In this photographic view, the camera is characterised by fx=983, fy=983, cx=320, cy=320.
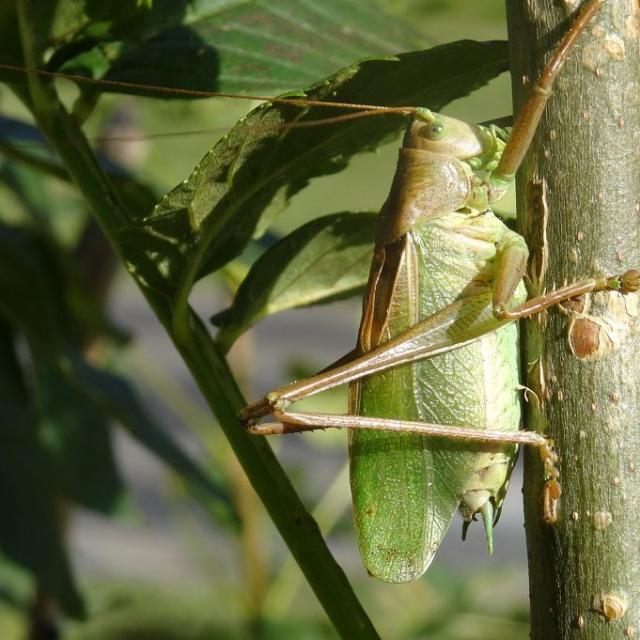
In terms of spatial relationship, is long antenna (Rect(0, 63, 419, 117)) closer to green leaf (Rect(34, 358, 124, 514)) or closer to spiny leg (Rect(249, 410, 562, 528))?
spiny leg (Rect(249, 410, 562, 528))

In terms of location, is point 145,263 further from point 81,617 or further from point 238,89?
point 81,617

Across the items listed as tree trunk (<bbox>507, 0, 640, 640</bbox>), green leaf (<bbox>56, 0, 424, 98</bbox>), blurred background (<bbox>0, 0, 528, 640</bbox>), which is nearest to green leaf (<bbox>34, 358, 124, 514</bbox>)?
blurred background (<bbox>0, 0, 528, 640</bbox>)

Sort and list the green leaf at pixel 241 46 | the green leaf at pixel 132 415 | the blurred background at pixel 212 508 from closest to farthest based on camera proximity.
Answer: the green leaf at pixel 241 46, the green leaf at pixel 132 415, the blurred background at pixel 212 508

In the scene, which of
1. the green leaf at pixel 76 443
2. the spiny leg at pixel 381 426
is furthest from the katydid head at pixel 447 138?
the green leaf at pixel 76 443

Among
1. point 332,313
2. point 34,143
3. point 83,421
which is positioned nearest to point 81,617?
point 83,421

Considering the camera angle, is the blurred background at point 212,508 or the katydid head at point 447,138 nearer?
the katydid head at point 447,138

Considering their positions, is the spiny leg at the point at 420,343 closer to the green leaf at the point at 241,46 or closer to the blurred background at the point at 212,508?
the green leaf at the point at 241,46
